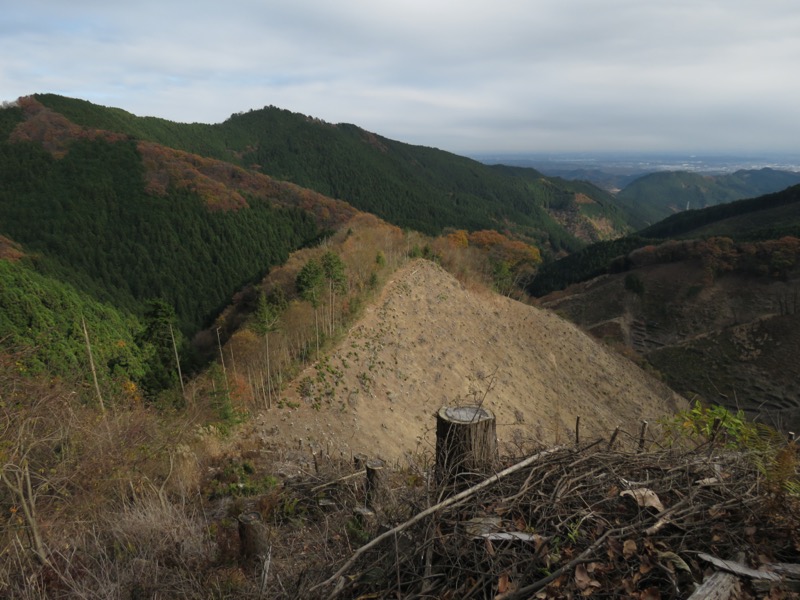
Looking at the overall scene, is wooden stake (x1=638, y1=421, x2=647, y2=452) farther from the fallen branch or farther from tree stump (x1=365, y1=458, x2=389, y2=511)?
tree stump (x1=365, y1=458, x2=389, y2=511)

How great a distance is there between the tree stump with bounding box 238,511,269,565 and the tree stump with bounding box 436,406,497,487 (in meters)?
2.04

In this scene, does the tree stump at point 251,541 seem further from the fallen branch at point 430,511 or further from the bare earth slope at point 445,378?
the bare earth slope at point 445,378

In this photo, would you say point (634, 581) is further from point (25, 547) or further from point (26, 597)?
point (25, 547)

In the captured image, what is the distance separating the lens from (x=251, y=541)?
13.0 feet

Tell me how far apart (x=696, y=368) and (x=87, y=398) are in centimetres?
3516

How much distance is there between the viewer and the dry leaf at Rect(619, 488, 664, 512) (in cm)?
265

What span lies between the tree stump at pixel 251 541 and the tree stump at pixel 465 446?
2.04m

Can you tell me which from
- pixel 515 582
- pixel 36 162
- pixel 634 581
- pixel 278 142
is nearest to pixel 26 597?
pixel 515 582

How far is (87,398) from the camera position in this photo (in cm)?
A: 737

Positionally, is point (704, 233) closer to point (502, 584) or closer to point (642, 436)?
point (642, 436)

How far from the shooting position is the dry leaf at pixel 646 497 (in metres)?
2.65

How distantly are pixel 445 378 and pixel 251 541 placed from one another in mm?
12632

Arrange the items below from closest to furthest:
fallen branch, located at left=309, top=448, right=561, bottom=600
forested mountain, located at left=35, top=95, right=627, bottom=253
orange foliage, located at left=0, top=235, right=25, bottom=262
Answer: fallen branch, located at left=309, top=448, right=561, bottom=600, orange foliage, located at left=0, top=235, right=25, bottom=262, forested mountain, located at left=35, top=95, right=627, bottom=253

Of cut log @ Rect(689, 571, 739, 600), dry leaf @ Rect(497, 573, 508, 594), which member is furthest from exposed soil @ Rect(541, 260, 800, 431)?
dry leaf @ Rect(497, 573, 508, 594)
